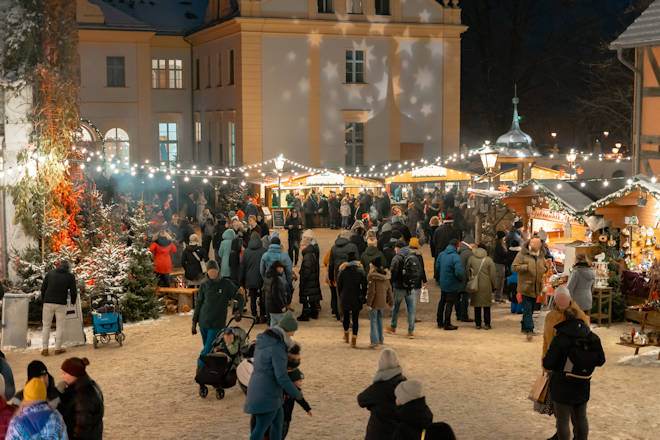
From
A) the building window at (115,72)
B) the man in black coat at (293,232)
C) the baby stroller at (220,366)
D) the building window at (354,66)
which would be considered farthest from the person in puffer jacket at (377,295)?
the building window at (115,72)

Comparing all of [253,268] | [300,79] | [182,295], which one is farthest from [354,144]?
[253,268]

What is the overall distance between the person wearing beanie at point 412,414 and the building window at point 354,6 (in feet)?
114

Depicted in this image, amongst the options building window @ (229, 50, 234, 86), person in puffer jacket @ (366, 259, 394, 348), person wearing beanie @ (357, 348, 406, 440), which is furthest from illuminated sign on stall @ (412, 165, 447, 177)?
person wearing beanie @ (357, 348, 406, 440)

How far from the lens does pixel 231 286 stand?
39.1 ft

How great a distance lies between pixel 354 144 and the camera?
4147cm

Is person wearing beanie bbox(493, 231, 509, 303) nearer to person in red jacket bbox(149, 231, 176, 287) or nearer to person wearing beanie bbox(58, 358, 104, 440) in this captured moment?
person in red jacket bbox(149, 231, 176, 287)

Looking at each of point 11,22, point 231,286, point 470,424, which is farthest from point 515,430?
point 11,22

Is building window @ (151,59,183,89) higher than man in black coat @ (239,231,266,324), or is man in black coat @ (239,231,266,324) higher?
building window @ (151,59,183,89)

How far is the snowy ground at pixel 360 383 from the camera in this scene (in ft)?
33.4

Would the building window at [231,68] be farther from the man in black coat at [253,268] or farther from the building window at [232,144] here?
the man in black coat at [253,268]

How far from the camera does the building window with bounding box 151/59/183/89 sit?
150ft

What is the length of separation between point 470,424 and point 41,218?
961 centimetres

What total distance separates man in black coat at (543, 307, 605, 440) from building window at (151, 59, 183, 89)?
3904 centimetres

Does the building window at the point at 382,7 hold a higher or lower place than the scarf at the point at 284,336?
higher
